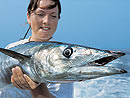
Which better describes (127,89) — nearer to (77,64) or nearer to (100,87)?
(100,87)

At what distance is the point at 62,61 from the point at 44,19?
1.01 meters

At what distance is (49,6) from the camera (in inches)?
89.8

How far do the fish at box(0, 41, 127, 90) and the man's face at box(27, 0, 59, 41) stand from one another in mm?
662

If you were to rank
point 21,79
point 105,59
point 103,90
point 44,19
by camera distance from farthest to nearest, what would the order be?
point 103,90 → point 44,19 → point 21,79 → point 105,59

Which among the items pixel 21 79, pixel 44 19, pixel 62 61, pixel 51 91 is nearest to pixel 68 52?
pixel 62 61

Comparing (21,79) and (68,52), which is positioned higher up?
(68,52)

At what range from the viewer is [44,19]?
7.48ft

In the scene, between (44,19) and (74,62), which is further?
(44,19)

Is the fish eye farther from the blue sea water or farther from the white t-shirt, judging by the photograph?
the blue sea water

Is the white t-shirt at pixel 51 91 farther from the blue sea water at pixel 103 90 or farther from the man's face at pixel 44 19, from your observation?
the blue sea water at pixel 103 90

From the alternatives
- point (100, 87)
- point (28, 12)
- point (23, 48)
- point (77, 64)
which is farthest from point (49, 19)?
point (100, 87)

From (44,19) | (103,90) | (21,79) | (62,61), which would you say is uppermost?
(44,19)

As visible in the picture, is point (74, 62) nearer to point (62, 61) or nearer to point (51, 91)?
point (62, 61)

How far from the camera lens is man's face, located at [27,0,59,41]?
7.48 ft
